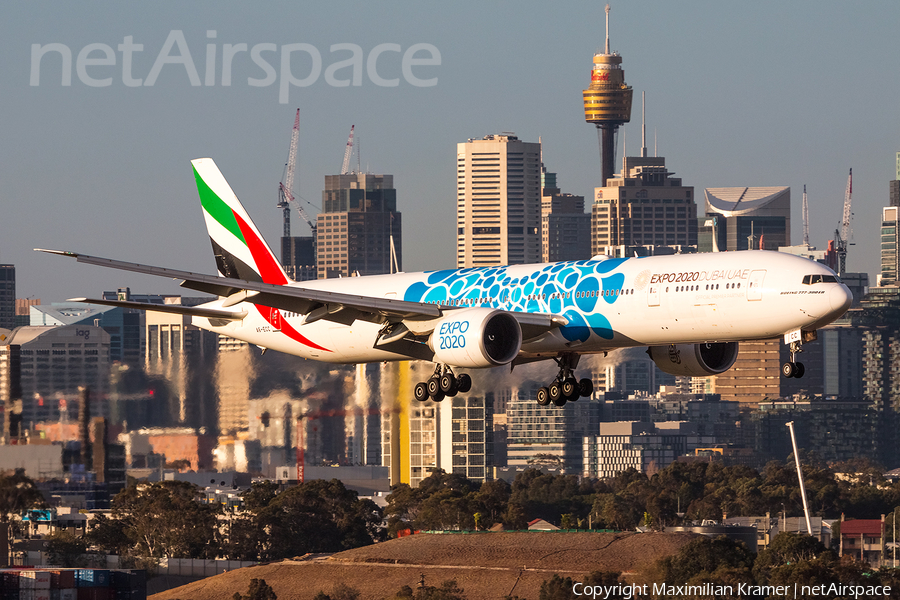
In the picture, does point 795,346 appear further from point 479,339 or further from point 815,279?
point 479,339

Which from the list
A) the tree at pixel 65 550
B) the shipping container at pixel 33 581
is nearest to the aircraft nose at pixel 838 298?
the shipping container at pixel 33 581

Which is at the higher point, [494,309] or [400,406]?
[494,309]

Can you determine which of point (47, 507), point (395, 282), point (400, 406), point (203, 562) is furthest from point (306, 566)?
point (395, 282)

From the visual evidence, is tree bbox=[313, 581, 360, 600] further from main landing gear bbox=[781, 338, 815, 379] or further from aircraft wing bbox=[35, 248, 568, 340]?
main landing gear bbox=[781, 338, 815, 379]

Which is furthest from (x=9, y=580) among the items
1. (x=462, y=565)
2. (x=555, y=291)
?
(x=555, y=291)

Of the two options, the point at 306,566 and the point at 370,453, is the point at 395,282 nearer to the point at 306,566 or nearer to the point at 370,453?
the point at 306,566

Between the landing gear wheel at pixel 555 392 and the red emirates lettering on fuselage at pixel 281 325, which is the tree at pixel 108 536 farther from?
the landing gear wheel at pixel 555 392
